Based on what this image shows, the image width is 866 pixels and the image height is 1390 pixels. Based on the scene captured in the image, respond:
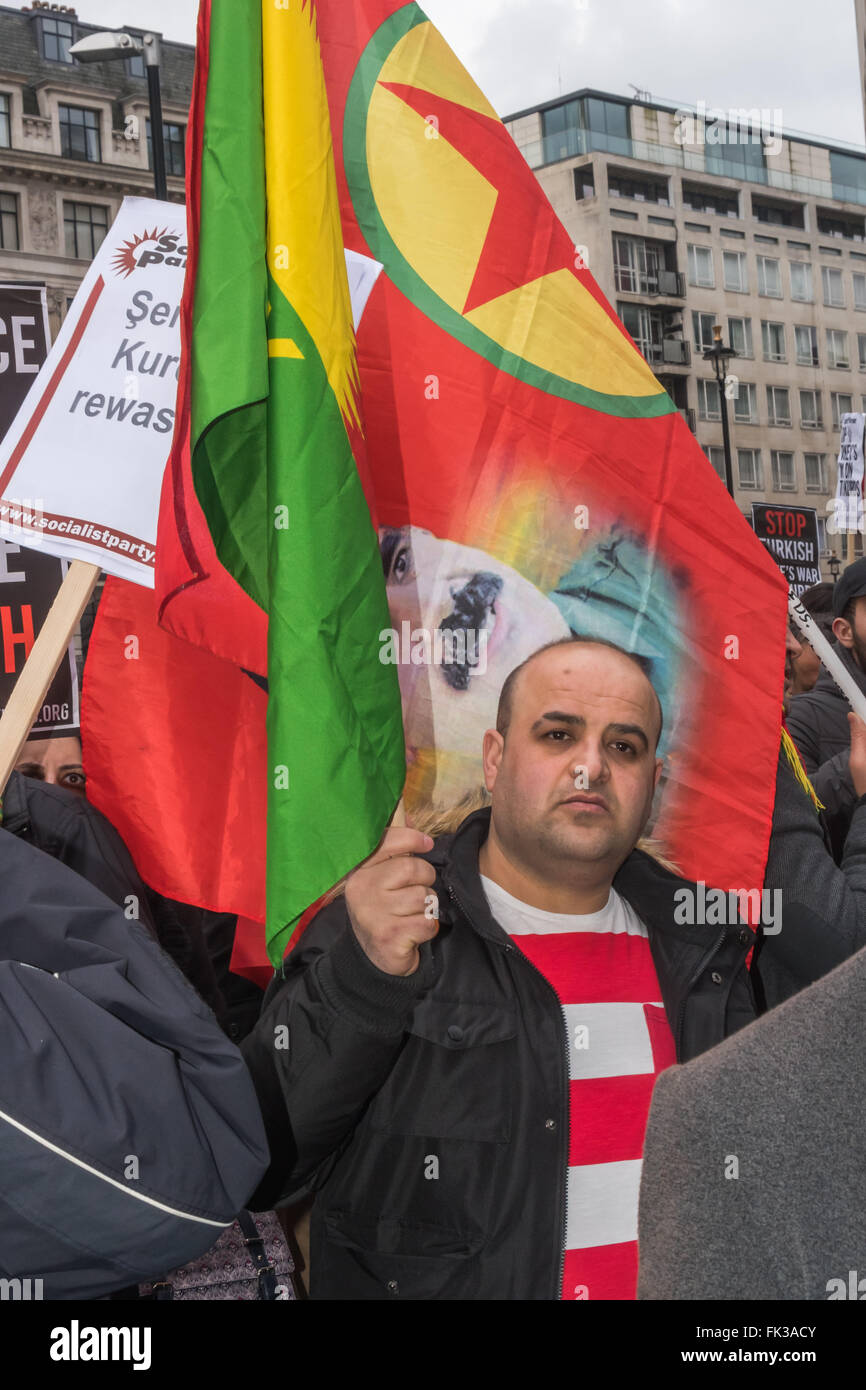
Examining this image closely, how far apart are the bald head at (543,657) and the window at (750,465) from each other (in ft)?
197

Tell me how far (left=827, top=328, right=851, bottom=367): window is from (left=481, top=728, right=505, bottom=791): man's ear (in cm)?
6586

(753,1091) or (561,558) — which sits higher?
(561,558)

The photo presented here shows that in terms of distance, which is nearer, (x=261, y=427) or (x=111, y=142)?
(x=261, y=427)

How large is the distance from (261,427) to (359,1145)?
45.4 inches

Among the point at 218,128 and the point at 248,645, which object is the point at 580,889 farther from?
the point at 218,128

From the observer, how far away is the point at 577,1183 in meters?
2.29

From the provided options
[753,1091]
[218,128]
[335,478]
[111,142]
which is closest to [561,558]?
[335,478]

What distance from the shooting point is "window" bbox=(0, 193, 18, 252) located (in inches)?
1491

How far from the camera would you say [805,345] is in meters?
64.6

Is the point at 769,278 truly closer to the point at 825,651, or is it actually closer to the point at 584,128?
the point at 584,128

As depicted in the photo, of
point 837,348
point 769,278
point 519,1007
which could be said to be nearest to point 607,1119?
point 519,1007

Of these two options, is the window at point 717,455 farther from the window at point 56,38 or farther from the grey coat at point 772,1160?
the grey coat at point 772,1160

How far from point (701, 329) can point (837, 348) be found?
8050mm

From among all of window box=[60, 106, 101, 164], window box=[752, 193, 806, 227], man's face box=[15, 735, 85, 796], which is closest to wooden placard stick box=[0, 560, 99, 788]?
man's face box=[15, 735, 85, 796]
